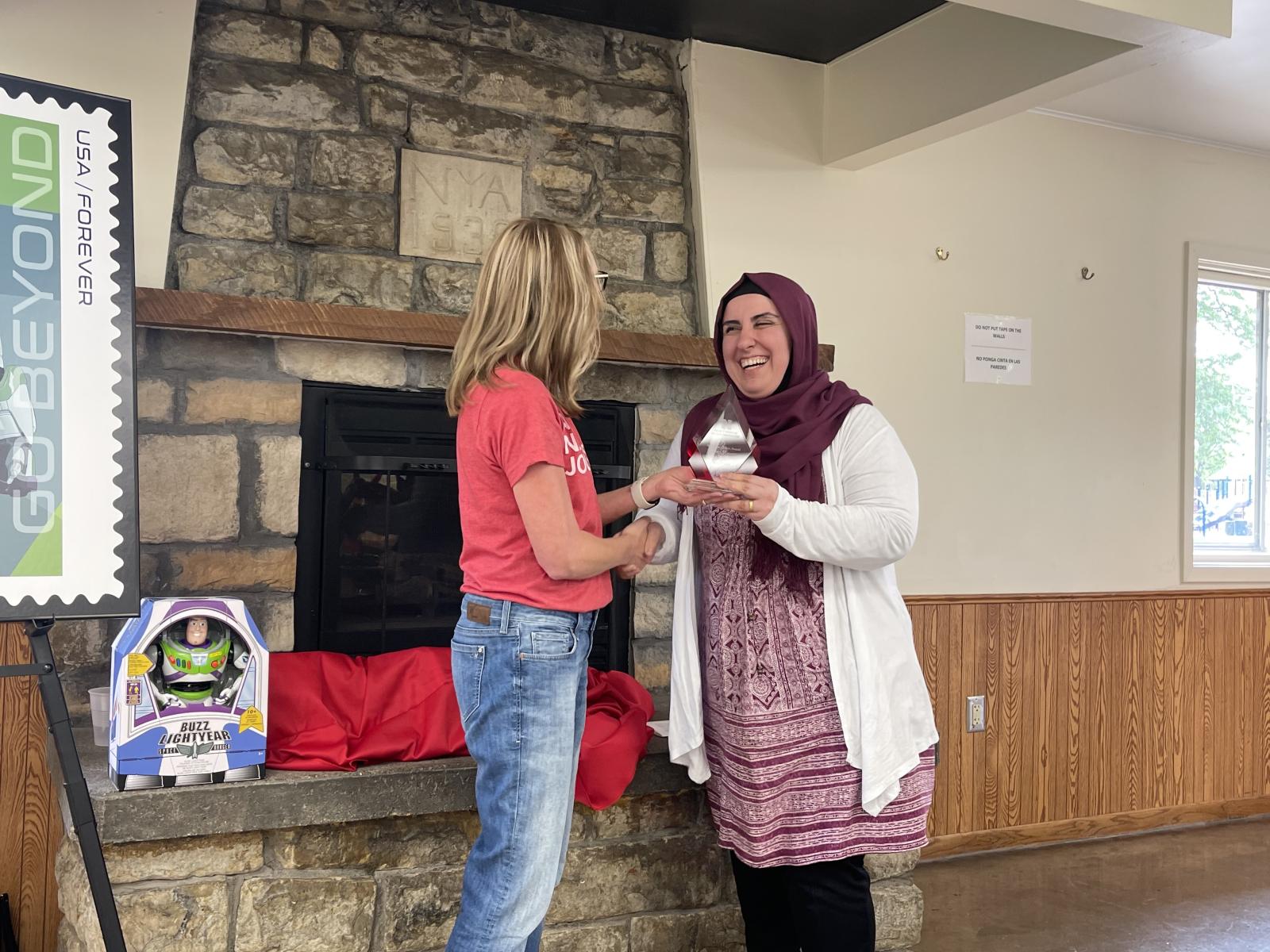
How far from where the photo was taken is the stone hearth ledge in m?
1.93

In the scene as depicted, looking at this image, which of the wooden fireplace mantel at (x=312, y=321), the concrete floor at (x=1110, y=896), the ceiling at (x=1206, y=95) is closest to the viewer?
the wooden fireplace mantel at (x=312, y=321)

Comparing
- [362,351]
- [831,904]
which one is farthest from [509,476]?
[362,351]

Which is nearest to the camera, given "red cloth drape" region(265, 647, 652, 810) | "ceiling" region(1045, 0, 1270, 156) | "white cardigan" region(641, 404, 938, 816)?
"white cardigan" region(641, 404, 938, 816)

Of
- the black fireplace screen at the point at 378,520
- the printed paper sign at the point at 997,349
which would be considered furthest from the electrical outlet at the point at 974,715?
the black fireplace screen at the point at 378,520

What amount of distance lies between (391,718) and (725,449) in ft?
3.11

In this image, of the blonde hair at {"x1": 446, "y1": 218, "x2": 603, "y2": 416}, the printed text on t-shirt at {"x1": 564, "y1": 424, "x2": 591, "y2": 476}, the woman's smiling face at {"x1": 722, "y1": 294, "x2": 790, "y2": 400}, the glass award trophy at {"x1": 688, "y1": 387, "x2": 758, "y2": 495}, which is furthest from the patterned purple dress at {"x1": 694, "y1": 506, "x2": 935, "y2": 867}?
the blonde hair at {"x1": 446, "y1": 218, "x2": 603, "y2": 416}

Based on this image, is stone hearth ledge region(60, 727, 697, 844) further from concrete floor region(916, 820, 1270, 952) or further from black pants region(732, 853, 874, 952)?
concrete floor region(916, 820, 1270, 952)

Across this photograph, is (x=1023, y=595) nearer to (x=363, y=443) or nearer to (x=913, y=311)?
(x=913, y=311)

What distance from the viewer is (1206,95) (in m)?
3.64

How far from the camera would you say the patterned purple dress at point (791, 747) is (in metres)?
1.96

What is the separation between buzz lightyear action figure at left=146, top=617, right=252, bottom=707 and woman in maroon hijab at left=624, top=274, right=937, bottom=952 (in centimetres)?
83

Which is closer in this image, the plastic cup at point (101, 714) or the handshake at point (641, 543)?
the handshake at point (641, 543)

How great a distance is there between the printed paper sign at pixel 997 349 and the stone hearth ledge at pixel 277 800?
7.70ft

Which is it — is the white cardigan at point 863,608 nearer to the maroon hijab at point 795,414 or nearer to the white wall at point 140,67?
the maroon hijab at point 795,414
